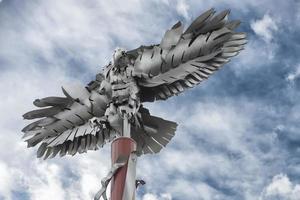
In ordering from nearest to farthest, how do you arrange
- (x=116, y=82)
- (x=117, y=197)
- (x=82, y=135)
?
(x=117, y=197)
(x=116, y=82)
(x=82, y=135)

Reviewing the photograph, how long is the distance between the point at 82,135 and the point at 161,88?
2512mm

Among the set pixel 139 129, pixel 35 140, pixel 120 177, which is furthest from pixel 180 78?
pixel 35 140

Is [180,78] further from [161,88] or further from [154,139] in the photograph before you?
[154,139]

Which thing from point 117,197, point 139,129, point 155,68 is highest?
point 155,68

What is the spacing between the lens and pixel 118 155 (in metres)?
14.2

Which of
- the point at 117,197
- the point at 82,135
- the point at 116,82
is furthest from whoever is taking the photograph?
the point at 82,135

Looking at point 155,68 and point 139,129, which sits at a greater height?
point 155,68

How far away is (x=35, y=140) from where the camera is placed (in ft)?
56.1

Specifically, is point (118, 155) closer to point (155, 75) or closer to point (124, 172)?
point (124, 172)

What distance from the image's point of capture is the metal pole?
13.6 m

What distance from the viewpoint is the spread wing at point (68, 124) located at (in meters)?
16.5

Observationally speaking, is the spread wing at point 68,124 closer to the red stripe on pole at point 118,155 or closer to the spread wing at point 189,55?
the spread wing at point 189,55

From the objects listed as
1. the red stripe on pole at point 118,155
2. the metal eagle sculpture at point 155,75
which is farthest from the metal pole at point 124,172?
the metal eagle sculpture at point 155,75

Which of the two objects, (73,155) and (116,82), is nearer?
(116,82)
